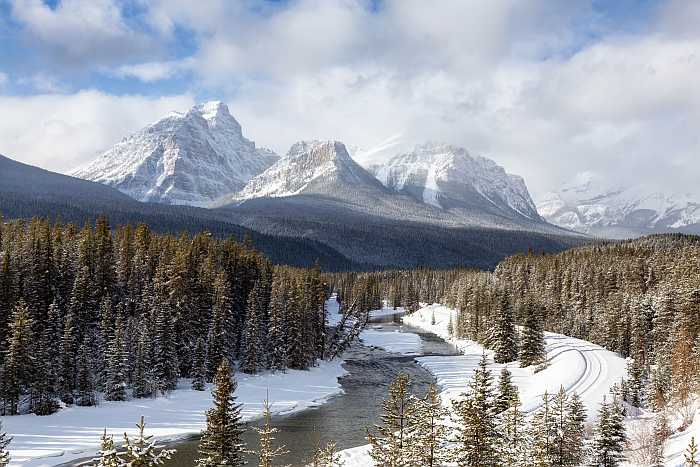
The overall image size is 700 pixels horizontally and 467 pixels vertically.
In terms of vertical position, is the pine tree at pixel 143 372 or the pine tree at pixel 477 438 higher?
the pine tree at pixel 477 438

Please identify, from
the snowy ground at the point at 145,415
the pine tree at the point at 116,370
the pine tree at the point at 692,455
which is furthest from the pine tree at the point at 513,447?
the pine tree at the point at 116,370

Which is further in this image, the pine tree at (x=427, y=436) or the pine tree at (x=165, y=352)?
the pine tree at (x=165, y=352)

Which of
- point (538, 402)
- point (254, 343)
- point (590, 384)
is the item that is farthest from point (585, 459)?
point (254, 343)

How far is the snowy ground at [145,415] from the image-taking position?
50188 mm

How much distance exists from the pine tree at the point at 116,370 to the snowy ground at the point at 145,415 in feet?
4.16

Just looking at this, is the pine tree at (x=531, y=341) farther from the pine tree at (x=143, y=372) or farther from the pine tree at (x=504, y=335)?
the pine tree at (x=143, y=372)

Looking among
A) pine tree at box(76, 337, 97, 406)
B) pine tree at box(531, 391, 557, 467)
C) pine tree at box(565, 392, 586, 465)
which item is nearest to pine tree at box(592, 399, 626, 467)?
pine tree at box(565, 392, 586, 465)

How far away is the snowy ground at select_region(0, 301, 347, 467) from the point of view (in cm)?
5019

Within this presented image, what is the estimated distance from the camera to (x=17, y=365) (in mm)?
58344

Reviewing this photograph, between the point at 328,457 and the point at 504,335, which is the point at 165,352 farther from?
the point at 504,335

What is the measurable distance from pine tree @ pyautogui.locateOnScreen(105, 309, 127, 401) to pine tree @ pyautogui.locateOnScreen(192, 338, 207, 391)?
9.71 metres

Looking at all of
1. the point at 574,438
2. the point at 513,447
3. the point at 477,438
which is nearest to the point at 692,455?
the point at 477,438

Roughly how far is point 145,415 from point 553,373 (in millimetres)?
52067

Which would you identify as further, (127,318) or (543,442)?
(127,318)
